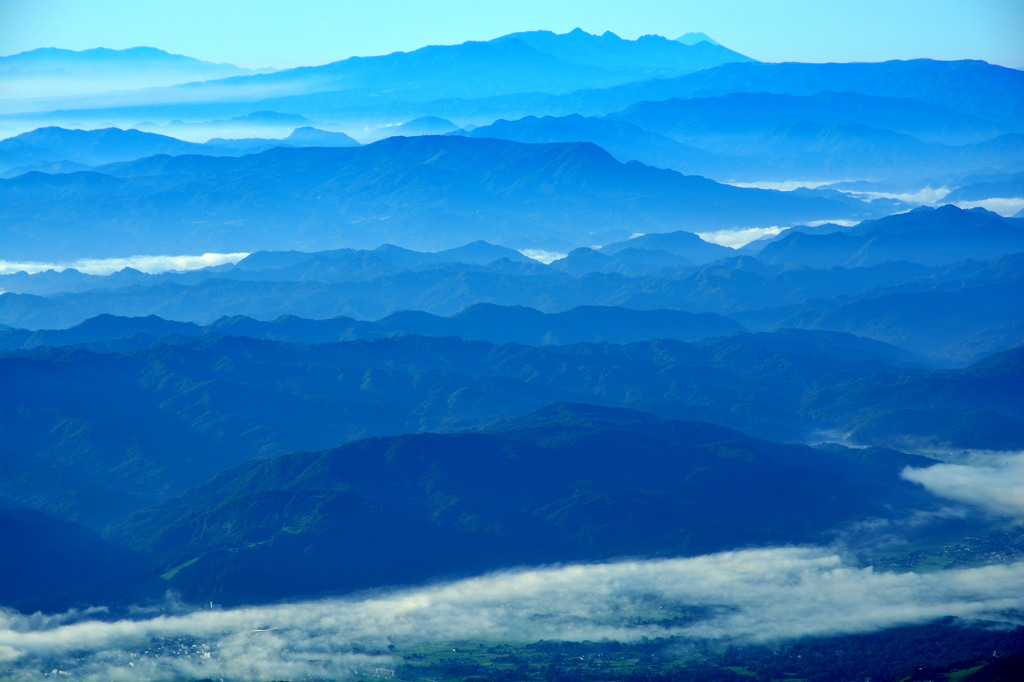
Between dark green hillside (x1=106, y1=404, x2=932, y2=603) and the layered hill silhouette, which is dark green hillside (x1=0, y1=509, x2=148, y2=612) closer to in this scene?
dark green hillside (x1=106, y1=404, x2=932, y2=603)

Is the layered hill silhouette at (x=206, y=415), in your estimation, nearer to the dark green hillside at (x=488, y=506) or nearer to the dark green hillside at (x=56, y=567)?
the dark green hillside at (x=56, y=567)

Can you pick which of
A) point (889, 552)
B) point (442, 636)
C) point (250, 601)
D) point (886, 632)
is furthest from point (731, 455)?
point (250, 601)

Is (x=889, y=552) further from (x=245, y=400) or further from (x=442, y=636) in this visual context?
(x=245, y=400)

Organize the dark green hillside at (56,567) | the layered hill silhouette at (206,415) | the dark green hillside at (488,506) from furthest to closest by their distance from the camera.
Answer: the layered hill silhouette at (206,415) < the dark green hillside at (488,506) < the dark green hillside at (56,567)

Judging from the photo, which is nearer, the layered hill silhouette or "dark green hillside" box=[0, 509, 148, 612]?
"dark green hillside" box=[0, 509, 148, 612]

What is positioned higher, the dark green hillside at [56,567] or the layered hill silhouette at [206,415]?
the layered hill silhouette at [206,415]

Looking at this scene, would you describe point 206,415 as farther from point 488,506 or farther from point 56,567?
point 488,506

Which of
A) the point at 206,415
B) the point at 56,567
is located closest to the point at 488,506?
the point at 56,567

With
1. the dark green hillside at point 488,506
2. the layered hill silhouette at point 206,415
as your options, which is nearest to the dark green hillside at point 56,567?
the dark green hillside at point 488,506

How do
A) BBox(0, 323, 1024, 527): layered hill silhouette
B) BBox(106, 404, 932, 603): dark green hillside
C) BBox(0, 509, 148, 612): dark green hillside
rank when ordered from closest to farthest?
BBox(0, 509, 148, 612): dark green hillside < BBox(106, 404, 932, 603): dark green hillside < BBox(0, 323, 1024, 527): layered hill silhouette

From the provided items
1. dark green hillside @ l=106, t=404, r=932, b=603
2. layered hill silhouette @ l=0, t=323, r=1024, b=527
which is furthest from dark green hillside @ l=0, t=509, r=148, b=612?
layered hill silhouette @ l=0, t=323, r=1024, b=527

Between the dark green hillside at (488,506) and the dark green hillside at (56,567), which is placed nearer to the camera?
the dark green hillside at (56,567)

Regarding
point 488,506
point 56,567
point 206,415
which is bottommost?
point 56,567
